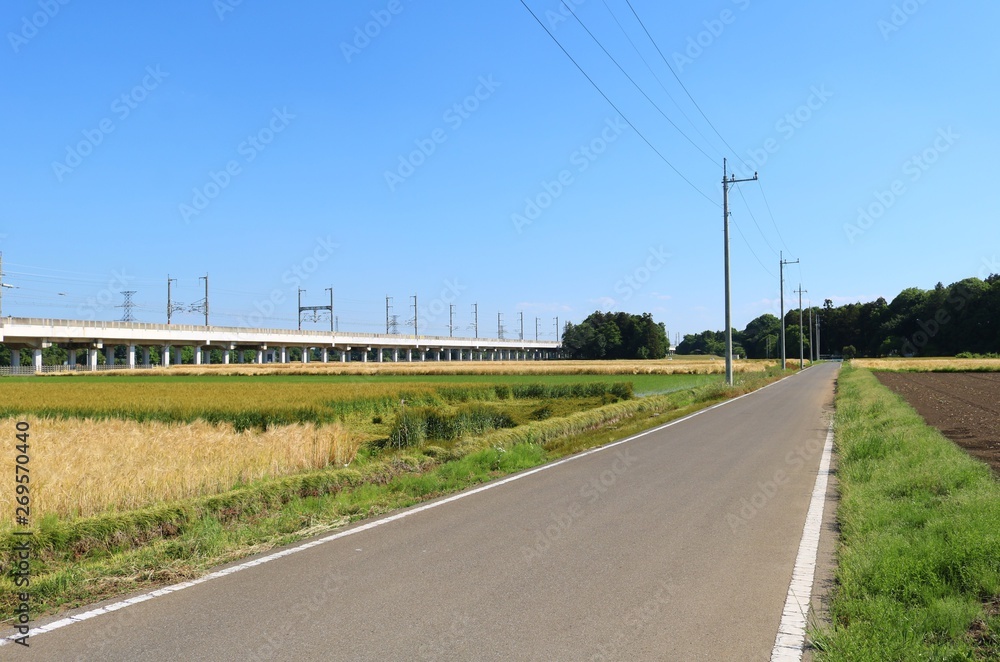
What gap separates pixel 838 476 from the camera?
1059 centimetres

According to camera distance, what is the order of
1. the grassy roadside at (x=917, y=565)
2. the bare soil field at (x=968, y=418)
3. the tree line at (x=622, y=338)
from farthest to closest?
the tree line at (x=622, y=338) → the bare soil field at (x=968, y=418) → the grassy roadside at (x=917, y=565)

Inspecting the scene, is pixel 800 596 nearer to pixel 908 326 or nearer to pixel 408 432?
pixel 408 432

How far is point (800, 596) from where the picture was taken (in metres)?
5.30

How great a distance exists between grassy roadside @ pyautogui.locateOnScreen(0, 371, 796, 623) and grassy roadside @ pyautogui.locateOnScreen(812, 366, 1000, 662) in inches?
200

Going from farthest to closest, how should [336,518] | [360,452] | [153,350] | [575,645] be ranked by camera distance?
[153,350] < [360,452] < [336,518] < [575,645]

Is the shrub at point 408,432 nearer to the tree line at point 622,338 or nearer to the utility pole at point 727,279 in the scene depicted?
the utility pole at point 727,279

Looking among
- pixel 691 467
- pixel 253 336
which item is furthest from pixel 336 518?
pixel 253 336

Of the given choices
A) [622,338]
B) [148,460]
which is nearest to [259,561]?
[148,460]

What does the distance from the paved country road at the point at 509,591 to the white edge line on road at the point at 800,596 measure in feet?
0.26

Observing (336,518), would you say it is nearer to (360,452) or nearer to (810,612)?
(810,612)

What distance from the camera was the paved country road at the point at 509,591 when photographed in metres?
4.35

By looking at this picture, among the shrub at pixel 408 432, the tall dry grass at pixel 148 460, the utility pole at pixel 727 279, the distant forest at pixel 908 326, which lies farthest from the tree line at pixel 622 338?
the tall dry grass at pixel 148 460

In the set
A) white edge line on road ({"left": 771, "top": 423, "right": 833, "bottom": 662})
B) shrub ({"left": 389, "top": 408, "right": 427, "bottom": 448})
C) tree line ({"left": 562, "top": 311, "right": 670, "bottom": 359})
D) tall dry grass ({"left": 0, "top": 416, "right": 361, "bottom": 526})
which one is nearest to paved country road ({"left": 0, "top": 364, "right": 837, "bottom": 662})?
white edge line on road ({"left": 771, "top": 423, "right": 833, "bottom": 662})

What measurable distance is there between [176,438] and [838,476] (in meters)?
10.9
